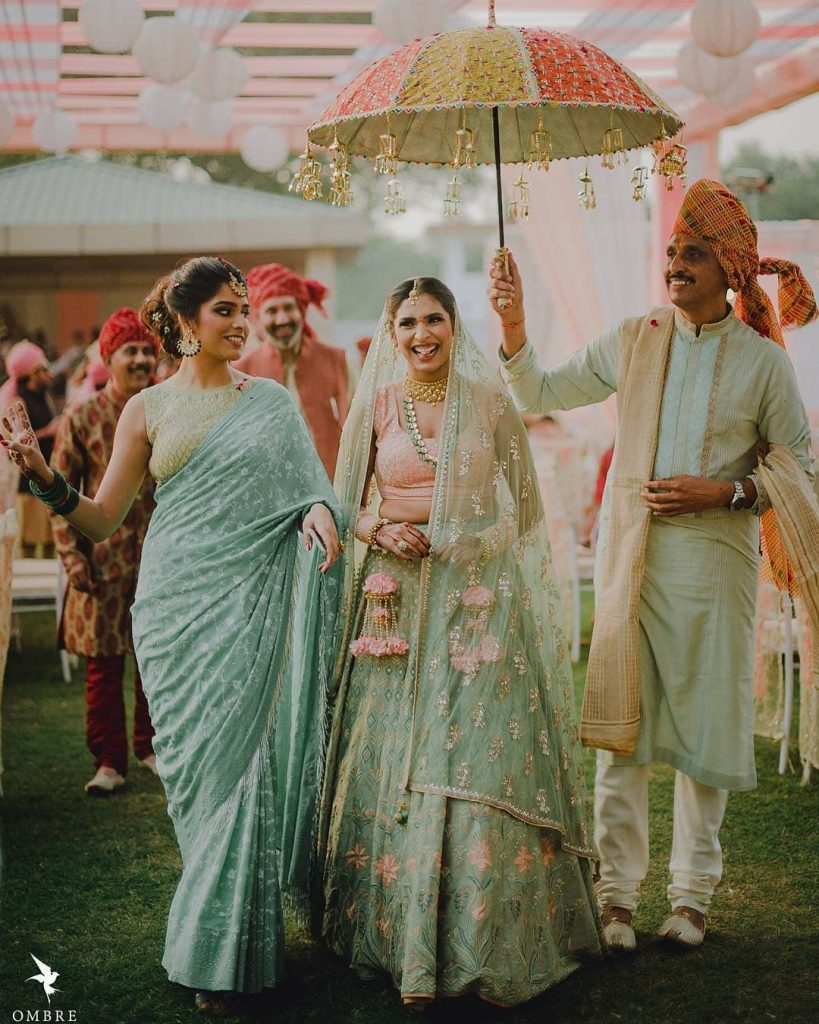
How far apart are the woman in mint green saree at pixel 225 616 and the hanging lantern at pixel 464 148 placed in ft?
2.25

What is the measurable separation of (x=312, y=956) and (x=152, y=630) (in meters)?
1.00

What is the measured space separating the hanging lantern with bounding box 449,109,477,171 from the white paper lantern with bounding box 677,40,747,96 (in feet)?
13.1

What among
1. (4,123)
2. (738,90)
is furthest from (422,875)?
(4,123)

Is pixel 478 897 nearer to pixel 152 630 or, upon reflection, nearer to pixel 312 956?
pixel 312 956

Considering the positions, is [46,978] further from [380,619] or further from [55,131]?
[55,131]

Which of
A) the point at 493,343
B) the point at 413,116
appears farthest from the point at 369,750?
the point at 493,343

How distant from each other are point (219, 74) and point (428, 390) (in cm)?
521

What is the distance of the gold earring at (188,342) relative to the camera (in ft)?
11.5

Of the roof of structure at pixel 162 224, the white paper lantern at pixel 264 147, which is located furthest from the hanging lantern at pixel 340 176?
the roof of structure at pixel 162 224

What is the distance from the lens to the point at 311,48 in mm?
8766

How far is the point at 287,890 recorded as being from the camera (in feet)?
11.4

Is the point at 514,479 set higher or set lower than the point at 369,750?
higher

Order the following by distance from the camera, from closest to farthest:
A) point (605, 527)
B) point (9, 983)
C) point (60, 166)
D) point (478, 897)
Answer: point (478, 897) < point (9, 983) < point (605, 527) < point (60, 166)

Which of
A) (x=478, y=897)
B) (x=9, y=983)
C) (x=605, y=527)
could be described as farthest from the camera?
(x=605, y=527)
